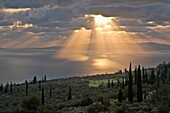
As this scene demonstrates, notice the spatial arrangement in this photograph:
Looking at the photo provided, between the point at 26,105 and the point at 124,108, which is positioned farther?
the point at 26,105

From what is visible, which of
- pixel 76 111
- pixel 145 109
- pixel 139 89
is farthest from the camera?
pixel 139 89

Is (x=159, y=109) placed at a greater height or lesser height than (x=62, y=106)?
greater

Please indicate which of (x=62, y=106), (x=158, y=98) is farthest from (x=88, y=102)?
(x=158, y=98)

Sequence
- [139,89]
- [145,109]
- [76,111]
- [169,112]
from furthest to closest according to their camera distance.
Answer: [139,89] → [76,111] → [145,109] → [169,112]

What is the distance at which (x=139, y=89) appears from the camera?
162ft

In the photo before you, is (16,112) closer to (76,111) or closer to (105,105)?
(76,111)

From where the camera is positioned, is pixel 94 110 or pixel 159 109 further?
pixel 94 110

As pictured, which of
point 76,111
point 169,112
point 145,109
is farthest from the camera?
point 76,111

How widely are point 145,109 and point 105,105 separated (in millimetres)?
6413

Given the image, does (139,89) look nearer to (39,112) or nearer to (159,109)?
(159,109)

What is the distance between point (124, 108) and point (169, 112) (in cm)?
659

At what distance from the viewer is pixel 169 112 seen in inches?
1356

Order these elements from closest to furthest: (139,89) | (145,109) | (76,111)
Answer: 1. (145,109)
2. (76,111)
3. (139,89)

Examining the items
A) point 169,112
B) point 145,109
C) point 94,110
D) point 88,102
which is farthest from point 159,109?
point 88,102
